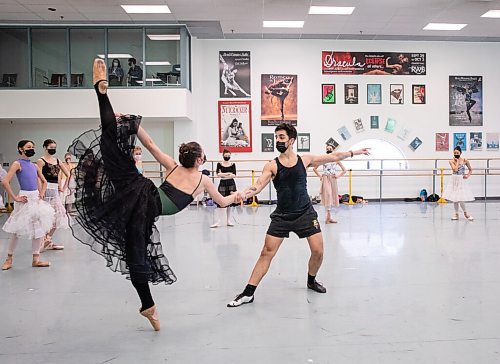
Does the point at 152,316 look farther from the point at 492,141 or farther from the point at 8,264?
the point at 492,141

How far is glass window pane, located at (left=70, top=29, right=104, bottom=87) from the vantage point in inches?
518

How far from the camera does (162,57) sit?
13.4m

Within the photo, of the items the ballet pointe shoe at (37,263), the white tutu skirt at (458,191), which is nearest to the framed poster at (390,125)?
the white tutu skirt at (458,191)

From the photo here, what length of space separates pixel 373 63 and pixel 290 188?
11731 mm

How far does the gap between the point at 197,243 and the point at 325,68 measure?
918 centimetres

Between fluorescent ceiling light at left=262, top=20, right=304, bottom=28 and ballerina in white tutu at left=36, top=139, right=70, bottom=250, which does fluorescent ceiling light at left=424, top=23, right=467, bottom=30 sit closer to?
fluorescent ceiling light at left=262, top=20, right=304, bottom=28

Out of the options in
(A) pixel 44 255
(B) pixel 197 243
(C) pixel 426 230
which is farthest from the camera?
(C) pixel 426 230

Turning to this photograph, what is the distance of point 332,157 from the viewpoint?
15.3 ft

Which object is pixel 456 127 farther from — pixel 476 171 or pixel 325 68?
pixel 325 68

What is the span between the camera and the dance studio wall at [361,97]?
1480cm

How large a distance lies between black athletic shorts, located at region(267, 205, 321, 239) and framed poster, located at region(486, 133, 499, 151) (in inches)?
507

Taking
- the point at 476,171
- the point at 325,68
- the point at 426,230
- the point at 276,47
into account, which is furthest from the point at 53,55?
the point at 476,171

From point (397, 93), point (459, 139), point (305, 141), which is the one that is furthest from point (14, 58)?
point (459, 139)

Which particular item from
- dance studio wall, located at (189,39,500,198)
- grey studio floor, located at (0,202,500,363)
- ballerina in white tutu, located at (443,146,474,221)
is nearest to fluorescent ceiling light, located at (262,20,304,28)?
dance studio wall, located at (189,39,500,198)
